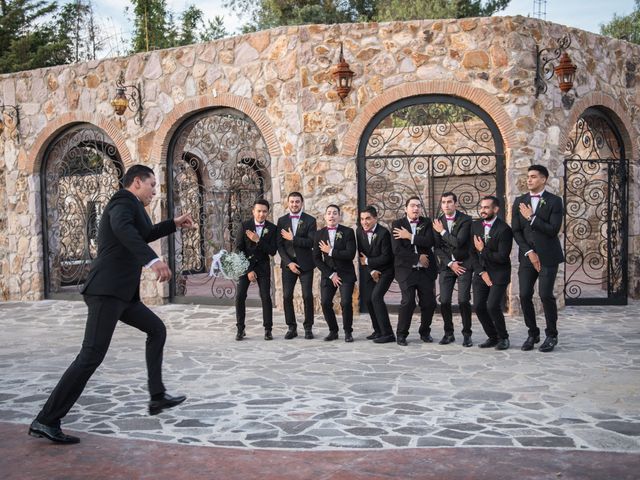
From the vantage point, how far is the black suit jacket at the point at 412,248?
8.11 metres

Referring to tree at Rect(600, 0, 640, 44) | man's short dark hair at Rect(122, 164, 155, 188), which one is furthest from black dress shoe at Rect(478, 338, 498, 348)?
tree at Rect(600, 0, 640, 44)

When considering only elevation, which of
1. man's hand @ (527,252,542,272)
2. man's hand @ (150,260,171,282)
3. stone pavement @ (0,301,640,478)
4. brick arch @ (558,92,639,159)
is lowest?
stone pavement @ (0,301,640,478)

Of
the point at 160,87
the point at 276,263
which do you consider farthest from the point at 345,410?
the point at 160,87

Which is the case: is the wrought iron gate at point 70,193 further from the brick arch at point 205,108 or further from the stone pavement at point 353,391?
the stone pavement at point 353,391

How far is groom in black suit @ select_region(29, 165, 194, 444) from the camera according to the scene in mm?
4711

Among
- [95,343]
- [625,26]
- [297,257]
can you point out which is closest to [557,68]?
[297,257]

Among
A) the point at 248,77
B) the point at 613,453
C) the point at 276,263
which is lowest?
the point at 613,453

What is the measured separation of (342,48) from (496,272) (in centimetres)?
445

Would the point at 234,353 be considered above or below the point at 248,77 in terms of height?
below

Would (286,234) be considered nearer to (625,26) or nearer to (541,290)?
(541,290)

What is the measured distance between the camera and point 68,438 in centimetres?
471

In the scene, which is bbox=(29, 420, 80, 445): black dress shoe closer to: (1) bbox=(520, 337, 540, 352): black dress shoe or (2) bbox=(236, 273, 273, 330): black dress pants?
(2) bbox=(236, 273, 273, 330): black dress pants

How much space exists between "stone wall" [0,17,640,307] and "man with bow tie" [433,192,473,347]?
2.35 metres

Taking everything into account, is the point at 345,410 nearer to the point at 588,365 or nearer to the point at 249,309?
the point at 588,365
